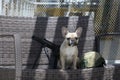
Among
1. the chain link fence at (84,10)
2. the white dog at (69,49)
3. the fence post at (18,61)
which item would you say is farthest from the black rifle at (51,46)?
the chain link fence at (84,10)

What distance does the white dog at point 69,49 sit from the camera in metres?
4.12

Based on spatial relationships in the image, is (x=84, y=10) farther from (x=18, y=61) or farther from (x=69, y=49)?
(x=18, y=61)

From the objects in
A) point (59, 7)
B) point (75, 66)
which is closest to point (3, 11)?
point (59, 7)

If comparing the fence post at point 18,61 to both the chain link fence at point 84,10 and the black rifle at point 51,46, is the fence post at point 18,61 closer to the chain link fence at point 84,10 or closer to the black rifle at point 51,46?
the black rifle at point 51,46

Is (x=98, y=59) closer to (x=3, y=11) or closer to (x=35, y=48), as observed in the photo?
(x=35, y=48)

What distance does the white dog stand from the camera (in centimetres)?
412

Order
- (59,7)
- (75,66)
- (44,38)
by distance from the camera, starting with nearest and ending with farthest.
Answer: (75,66) → (44,38) → (59,7)

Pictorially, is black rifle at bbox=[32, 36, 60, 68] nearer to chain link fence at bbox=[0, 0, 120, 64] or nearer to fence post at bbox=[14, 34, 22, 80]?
fence post at bbox=[14, 34, 22, 80]

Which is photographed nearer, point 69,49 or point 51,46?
point 69,49

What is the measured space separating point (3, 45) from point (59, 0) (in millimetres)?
1719

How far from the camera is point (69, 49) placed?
165 inches

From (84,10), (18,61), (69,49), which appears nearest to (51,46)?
(69,49)

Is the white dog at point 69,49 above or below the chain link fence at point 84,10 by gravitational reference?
below

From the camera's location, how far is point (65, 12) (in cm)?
607
